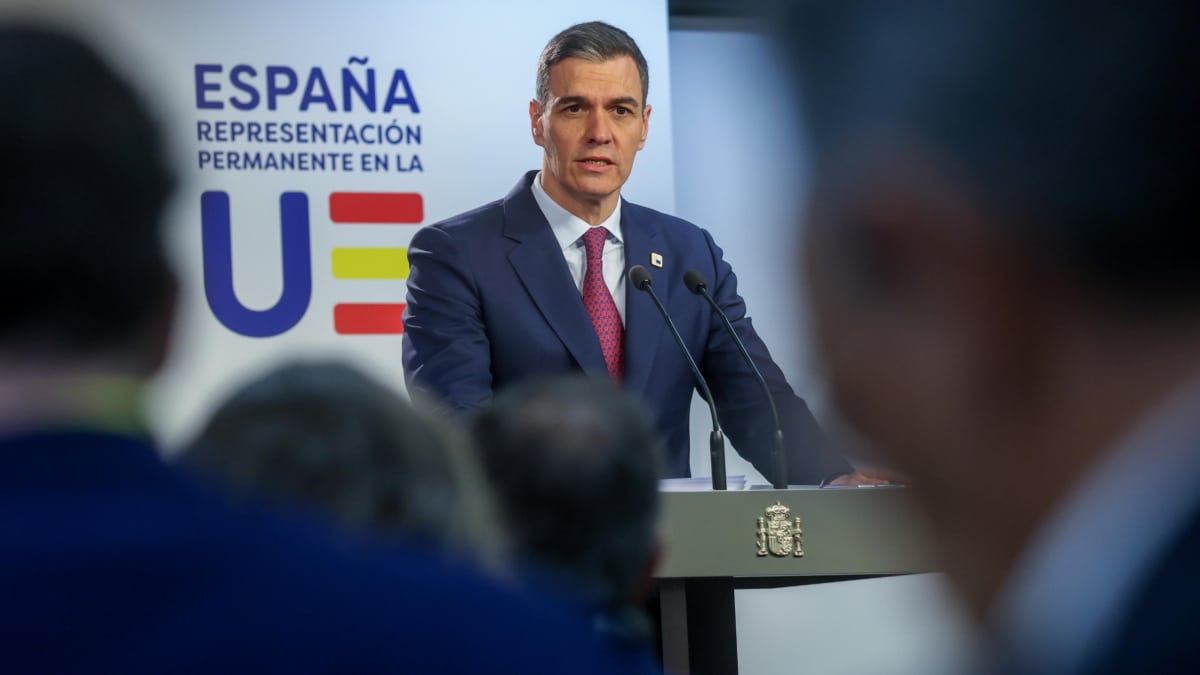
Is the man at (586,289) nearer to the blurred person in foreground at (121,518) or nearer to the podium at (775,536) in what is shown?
the podium at (775,536)

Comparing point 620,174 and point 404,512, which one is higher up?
point 620,174

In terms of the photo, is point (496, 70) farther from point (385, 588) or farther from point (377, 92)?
point (385, 588)

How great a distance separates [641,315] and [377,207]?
156cm

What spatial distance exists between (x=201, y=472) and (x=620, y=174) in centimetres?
370

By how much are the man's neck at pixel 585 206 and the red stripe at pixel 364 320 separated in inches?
40.7

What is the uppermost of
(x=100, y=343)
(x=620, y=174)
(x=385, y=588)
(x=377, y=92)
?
(x=377, y=92)

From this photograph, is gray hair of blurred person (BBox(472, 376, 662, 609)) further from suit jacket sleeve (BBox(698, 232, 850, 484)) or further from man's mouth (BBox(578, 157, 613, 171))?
man's mouth (BBox(578, 157, 613, 171))

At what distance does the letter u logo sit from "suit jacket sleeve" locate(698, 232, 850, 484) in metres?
1.68

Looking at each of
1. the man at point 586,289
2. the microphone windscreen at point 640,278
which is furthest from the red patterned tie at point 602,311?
the microphone windscreen at point 640,278

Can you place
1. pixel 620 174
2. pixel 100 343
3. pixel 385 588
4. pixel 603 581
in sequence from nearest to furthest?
pixel 385 588, pixel 100 343, pixel 603 581, pixel 620 174

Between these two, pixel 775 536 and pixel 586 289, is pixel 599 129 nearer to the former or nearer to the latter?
pixel 586 289

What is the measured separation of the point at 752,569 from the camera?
3131mm

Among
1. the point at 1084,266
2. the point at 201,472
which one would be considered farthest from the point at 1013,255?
the point at 201,472

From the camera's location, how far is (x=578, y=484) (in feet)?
4.97
